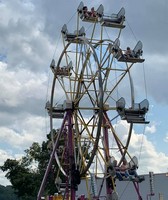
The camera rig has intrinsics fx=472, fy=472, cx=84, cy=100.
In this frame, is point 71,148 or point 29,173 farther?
point 29,173

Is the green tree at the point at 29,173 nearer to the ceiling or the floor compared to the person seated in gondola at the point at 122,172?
nearer to the ceiling

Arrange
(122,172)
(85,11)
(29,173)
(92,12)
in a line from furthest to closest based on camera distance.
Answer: (29,173)
(85,11)
(92,12)
(122,172)

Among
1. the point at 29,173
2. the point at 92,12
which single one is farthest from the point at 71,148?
the point at 29,173

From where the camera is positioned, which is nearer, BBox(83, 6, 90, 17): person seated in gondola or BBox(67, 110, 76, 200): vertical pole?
BBox(67, 110, 76, 200): vertical pole

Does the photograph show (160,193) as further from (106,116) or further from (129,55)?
(129,55)

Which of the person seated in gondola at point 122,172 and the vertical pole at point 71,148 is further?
the vertical pole at point 71,148

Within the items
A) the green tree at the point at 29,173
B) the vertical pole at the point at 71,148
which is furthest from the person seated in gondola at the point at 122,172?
the green tree at the point at 29,173

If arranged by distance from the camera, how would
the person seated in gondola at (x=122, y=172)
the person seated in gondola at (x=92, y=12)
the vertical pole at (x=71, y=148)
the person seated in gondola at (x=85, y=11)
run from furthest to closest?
the person seated in gondola at (x=85, y=11) < the person seated in gondola at (x=92, y=12) < the vertical pole at (x=71, y=148) < the person seated in gondola at (x=122, y=172)

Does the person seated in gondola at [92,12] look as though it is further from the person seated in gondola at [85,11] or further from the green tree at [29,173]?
the green tree at [29,173]

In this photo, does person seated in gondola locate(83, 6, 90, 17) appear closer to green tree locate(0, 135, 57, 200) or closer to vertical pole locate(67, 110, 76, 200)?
vertical pole locate(67, 110, 76, 200)

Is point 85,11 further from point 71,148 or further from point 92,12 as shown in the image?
point 71,148

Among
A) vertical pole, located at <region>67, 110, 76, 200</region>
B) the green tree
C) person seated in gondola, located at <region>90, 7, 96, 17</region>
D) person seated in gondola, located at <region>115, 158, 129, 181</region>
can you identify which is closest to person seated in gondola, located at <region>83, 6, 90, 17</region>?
person seated in gondola, located at <region>90, 7, 96, 17</region>

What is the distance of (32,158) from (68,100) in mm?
42827

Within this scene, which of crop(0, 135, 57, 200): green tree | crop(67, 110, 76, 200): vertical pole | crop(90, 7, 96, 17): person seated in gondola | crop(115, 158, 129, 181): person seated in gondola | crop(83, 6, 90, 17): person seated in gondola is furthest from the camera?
crop(0, 135, 57, 200): green tree
